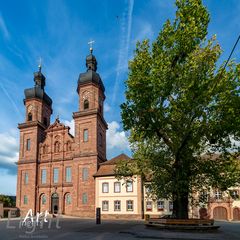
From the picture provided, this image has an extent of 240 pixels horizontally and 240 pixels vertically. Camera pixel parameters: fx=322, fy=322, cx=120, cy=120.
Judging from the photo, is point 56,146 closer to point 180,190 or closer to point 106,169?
point 106,169

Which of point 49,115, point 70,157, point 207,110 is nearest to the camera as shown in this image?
point 207,110

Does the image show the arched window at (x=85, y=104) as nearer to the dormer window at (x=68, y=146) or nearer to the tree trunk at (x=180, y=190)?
the dormer window at (x=68, y=146)

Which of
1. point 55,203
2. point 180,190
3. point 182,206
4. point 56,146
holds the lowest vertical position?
point 55,203

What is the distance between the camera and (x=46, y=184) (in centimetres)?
5312

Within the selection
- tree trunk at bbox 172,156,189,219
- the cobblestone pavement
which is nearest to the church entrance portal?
the cobblestone pavement

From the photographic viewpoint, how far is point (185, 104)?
2030cm

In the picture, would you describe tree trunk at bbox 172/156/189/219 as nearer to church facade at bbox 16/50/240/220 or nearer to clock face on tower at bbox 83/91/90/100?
church facade at bbox 16/50/240/220

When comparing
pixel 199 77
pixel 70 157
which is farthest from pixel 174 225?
pixel 70 157

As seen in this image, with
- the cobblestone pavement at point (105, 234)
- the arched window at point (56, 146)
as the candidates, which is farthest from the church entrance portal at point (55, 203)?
the cobblestone pavement at point (105, 234)

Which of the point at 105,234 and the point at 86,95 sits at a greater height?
the point at 86,95

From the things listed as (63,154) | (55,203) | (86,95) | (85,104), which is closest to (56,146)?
(63,154)

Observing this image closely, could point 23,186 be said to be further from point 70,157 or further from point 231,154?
point 231,154

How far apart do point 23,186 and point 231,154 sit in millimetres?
40701

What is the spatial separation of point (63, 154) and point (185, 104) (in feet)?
119
